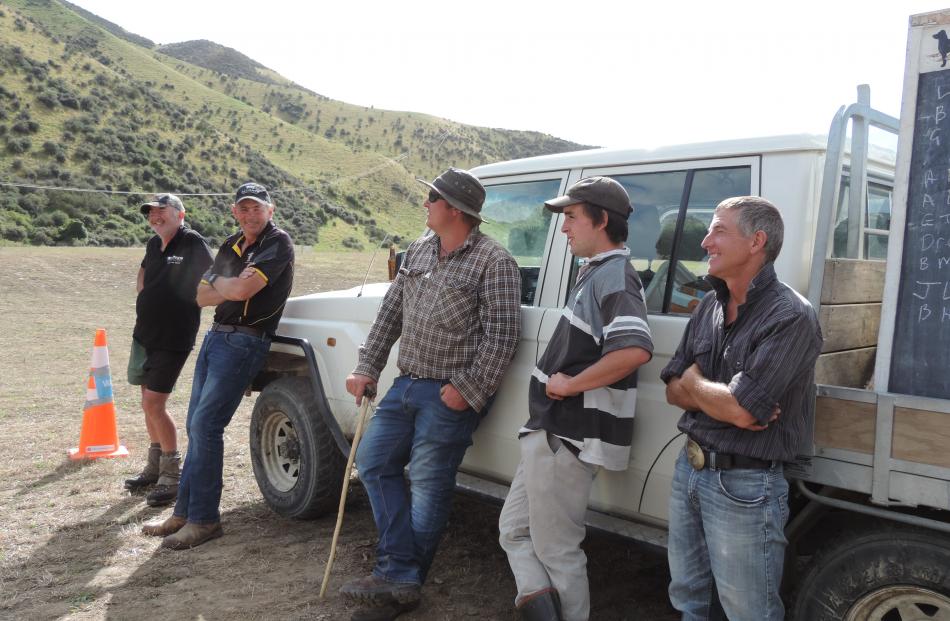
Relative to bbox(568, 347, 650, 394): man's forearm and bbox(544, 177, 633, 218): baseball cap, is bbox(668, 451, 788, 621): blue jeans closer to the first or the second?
bbox(568, 347, 650, 394): man's forearm

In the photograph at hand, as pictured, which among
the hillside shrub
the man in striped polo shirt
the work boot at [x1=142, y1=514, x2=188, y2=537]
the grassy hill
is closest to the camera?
the man in striped polo shirt

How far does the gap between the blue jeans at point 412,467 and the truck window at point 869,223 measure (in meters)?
1.65

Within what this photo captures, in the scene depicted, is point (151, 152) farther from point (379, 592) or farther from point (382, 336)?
point (379, 592)

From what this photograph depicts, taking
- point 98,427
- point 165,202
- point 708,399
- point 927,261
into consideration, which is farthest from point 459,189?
point 98,427

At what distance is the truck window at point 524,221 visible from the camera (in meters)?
3.79

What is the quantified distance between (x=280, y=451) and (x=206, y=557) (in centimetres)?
84

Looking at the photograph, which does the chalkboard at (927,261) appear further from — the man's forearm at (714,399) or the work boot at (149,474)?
the work boot at (149,474)

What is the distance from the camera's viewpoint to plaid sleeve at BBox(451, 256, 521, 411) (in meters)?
3.39

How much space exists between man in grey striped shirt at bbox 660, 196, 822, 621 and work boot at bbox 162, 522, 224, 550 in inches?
117

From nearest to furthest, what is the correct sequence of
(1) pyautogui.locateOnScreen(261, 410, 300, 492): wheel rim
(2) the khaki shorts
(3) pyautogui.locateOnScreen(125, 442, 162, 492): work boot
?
(1) pyautogui.locateOnScreen(261, 410, 300, 492): wheel rim, (2) the khaki shorts, (3) pyautogui.locateOnScreen(125, 442, 162, 492): work boot

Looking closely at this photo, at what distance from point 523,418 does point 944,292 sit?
1743 mm

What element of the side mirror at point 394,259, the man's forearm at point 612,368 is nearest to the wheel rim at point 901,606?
the man's forearm at point 612,368

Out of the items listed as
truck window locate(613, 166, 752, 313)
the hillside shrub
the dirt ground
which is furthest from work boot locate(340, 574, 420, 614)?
the hillside shrub

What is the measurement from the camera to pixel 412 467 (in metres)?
3.59
